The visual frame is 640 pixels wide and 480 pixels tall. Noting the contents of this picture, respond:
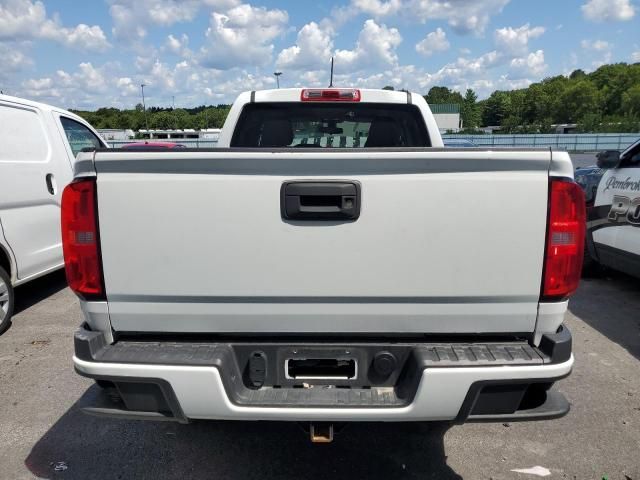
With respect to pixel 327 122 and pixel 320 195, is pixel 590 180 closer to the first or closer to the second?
pixel 327 122

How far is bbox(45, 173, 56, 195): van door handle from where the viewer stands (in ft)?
16.7

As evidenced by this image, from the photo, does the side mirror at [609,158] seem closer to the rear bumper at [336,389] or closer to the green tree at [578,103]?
the rear bumper at [336,389]

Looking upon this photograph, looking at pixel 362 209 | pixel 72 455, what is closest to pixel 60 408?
pixel 72 455

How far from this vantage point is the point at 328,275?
Answer: 2.02 meters

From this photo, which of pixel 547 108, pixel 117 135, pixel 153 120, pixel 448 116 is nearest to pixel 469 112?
pixel 547 108

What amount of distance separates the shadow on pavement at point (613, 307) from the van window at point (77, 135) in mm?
5674

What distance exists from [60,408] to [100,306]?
1718mm

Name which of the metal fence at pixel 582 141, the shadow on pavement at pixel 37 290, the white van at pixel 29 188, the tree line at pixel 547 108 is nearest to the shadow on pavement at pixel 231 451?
the white van at pixel 29 188

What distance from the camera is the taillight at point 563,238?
1963mm

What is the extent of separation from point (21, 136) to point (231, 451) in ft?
12.7

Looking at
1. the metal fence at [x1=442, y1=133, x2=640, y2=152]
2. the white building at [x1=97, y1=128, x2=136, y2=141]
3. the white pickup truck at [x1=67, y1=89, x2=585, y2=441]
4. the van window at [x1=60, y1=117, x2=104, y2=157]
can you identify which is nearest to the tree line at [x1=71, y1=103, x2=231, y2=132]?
the white building at [x1=97, y1=128, x2=136, y2=141]

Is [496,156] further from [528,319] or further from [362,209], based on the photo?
[528,319]

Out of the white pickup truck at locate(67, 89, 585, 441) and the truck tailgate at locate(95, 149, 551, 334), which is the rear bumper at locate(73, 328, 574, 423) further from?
the truck tailgate at locate(95, 149, 551, 334)

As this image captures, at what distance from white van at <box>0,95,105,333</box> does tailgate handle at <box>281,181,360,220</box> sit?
3.65 m
